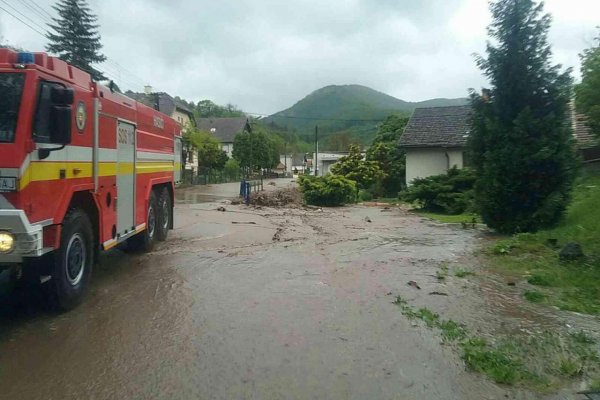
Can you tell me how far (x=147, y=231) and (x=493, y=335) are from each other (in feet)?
24.1

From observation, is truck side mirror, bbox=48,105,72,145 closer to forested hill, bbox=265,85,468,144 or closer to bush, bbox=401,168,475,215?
bush, bbox=401,168,475,215

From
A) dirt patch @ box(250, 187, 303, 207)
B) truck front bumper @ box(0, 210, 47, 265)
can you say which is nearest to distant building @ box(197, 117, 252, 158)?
dirt patch @ box(250, 187, 303, 207)

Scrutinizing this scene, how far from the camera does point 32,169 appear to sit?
5492 millimetres

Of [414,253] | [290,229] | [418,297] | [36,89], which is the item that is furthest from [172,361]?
[290,229]

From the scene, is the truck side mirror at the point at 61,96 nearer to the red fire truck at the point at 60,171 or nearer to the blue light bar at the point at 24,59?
the red fire truck at the point at 60,171

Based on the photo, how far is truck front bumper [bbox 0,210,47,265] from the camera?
525cm

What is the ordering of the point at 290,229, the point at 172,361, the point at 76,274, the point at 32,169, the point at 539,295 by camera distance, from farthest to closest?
1. the point at 290,229
2. the point at 539,295
3. the point at 76,274
4. the point at 32,169
5. the point at 172,361

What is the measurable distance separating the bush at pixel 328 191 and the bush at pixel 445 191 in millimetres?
5529

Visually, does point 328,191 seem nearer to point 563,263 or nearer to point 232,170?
point 563,263

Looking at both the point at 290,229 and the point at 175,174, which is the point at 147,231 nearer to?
the point at 175,174

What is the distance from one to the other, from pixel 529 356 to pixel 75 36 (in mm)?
35174

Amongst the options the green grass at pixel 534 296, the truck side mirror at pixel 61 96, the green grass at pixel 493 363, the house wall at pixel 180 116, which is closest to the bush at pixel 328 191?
the green grass at pixel 534 296

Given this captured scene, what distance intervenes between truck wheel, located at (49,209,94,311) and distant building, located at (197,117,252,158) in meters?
87.4

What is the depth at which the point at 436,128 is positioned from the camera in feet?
108
